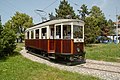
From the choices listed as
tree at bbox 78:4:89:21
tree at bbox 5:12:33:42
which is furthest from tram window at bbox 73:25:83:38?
tree at bbox 5:12:33:42

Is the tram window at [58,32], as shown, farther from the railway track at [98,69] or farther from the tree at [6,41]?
the tree at [6,41]

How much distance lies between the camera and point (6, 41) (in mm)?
16656

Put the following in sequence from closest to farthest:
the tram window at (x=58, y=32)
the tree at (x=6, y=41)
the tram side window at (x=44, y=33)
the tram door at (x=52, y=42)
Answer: the tram window at (x=58, y=32) → the tram door at (x=52, y=42) → the tram side window at (x=44, y=33) → the tree at (x=6, y=41)

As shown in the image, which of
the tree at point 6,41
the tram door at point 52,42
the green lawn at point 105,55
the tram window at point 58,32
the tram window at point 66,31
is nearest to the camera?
the tram window at point 66,31

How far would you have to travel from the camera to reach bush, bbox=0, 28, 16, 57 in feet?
53.1

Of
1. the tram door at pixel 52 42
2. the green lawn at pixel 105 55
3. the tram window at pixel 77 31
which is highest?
the tram window at pixel 77 31

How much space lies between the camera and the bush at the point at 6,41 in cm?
1618

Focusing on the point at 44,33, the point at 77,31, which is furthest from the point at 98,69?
the point at 44,33

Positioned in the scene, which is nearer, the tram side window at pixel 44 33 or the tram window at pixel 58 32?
the tram window at pixel 58 32

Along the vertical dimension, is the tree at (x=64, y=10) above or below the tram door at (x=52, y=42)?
above

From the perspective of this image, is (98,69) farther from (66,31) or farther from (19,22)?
(19,22)

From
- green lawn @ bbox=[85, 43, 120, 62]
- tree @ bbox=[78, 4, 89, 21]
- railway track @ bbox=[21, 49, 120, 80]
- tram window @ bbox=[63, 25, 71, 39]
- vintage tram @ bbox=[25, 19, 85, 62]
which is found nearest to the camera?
railway track @ bbox=[21, 49, 120, 80]

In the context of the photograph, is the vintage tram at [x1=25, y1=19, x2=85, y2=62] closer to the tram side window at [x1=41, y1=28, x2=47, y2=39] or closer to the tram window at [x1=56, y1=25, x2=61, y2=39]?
the tram window at [x1=56, y1=25, x2=61, y2=39]

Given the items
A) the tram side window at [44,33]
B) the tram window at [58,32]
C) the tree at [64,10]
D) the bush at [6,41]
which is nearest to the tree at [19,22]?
the tree at [64,10]
